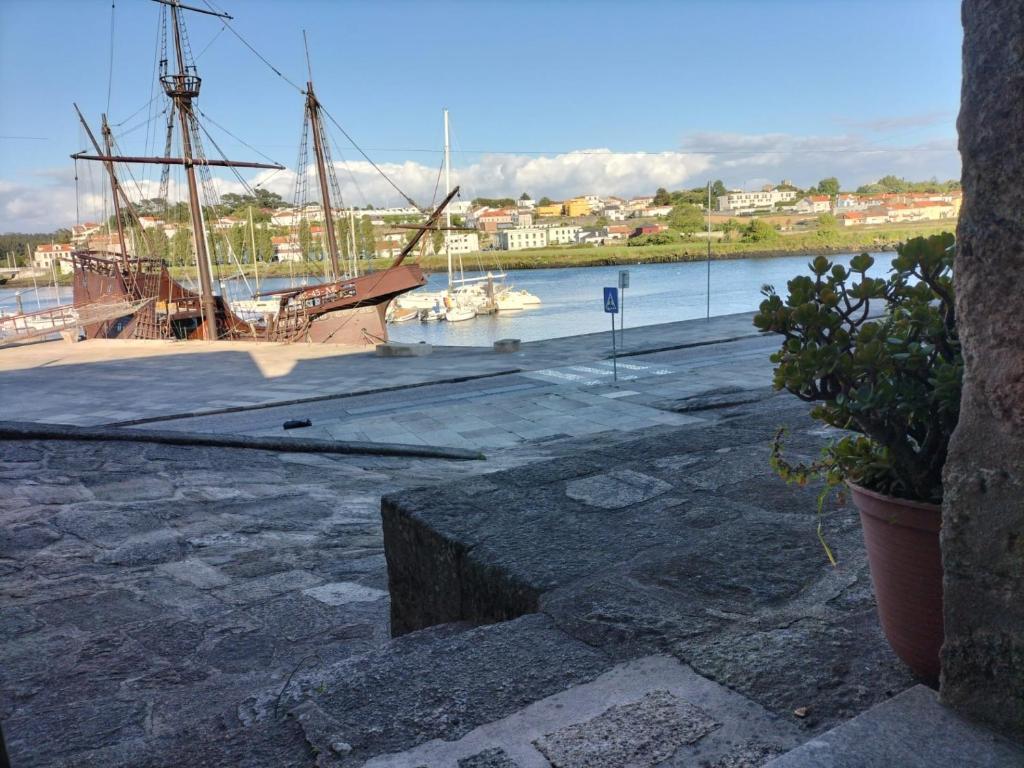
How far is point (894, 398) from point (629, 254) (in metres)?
82.6

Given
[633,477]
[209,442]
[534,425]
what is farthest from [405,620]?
[534,425]

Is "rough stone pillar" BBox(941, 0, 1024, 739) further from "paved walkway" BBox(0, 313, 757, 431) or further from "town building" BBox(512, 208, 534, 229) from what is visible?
"town building" BBox(512, 208, 534, 229)

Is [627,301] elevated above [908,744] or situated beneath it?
situated beneath

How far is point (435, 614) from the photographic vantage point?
2459 millimetres

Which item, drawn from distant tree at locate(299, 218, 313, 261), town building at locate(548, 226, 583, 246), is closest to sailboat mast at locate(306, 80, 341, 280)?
distant tree at locate(299, 218, 313, 261)

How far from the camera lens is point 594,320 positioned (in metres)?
38.2

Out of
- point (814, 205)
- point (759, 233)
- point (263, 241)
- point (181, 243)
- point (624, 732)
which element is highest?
point (814, 205)

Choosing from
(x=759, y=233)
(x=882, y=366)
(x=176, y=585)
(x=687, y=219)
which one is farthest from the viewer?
(x=687, y=219)

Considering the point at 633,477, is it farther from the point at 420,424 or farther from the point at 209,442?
the point at 420,424

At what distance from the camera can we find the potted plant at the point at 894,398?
133cm

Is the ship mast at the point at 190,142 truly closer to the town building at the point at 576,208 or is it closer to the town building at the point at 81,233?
the town building at the point at 81,233

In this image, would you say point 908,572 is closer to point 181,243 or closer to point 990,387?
point 990,387

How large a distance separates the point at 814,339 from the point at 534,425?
7.25 metres

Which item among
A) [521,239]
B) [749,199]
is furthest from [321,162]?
[749,199]
